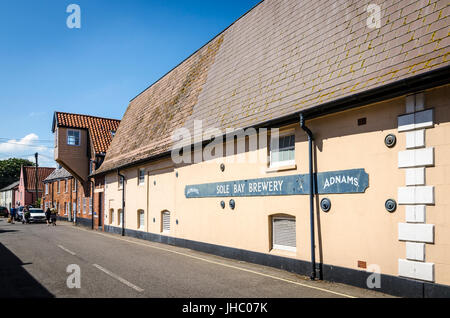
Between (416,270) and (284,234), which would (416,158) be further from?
(284,234)

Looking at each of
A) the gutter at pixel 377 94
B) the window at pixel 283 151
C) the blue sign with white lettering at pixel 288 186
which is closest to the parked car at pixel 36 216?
the blue sign with white lettering at pixel 288 186

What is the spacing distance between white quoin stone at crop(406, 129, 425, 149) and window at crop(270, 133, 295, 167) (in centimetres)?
372

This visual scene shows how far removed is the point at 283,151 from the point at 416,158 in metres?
4.46

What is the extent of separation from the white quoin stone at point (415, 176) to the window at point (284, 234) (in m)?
3.90

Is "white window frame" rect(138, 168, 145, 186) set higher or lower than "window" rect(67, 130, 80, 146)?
lower

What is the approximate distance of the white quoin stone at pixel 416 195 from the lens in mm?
7621

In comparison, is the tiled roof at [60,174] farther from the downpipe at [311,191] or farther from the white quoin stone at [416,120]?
the white quoin stone at [416,120]

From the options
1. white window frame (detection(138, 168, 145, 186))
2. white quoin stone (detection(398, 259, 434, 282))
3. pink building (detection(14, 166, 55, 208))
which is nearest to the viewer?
white quoin stone (detection(398, 259, 434, 282))

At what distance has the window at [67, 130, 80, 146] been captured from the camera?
3300 cm

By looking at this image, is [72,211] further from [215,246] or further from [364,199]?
[364,199]

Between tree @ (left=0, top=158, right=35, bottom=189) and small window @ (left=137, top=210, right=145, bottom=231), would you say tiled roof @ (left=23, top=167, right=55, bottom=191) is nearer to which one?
tree @ (left=0, top=158, right=35, bottom=189)

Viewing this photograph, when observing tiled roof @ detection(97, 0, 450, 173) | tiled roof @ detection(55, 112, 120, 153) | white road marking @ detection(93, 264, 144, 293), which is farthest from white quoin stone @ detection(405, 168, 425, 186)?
tiled roof @ detection(55, 112, 120, 153)
